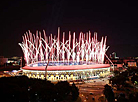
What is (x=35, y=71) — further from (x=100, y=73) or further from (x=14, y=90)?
(x=14, y=90)

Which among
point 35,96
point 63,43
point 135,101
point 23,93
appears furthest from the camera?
point 63,43

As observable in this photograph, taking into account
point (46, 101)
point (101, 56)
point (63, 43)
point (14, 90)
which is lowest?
point (46, 101)

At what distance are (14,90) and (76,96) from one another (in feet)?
19.0

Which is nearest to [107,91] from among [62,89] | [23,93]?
[62,89]

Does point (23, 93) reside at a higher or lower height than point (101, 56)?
lower

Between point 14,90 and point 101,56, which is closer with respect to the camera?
point 14,90

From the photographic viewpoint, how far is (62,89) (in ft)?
52.9

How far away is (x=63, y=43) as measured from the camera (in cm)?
2719

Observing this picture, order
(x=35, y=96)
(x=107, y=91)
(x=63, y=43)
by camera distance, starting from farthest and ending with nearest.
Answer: (x=63, y=43) → (x=107, y=91) → (x=35, y=96)

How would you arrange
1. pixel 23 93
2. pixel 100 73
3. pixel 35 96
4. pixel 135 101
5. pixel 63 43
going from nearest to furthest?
pixel 135 101 → pixel 23 93 → pixel 35 96 → pixel 63 43 → pixel 100 73

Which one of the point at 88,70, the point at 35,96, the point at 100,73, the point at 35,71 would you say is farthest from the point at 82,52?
the point at 35,96

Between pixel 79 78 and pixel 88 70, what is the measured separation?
7.66ft

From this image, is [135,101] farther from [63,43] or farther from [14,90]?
[63,43]

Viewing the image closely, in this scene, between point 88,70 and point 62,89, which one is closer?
point 62,89
